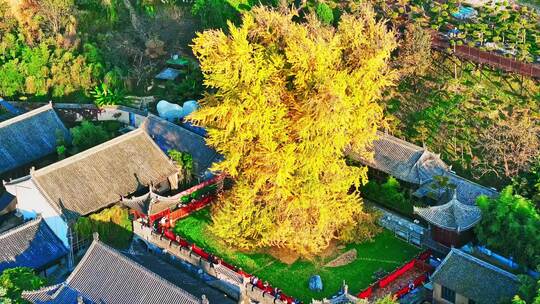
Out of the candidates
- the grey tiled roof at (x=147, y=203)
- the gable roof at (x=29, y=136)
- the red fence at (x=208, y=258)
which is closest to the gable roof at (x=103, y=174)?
the grey tiled roof at (x=147, y=203)

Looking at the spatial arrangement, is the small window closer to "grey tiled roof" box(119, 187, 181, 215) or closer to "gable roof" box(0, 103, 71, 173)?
"grey tiled roof" box(119, 187, 181, 215)

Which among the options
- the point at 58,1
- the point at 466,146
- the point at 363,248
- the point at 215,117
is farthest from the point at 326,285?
the point at 58,1

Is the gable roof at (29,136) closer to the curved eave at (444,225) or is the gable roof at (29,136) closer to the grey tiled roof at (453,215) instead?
the curved eave at (444,225)

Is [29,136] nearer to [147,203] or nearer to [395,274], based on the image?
[147,203]

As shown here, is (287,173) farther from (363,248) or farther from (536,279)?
(536,279)

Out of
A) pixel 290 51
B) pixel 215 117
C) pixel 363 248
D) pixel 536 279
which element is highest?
pixel 290 51

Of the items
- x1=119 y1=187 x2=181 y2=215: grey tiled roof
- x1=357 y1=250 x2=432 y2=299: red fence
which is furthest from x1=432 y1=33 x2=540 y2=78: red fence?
x1=119 y1=187 x2=181 y2=215: grey tiled roof
